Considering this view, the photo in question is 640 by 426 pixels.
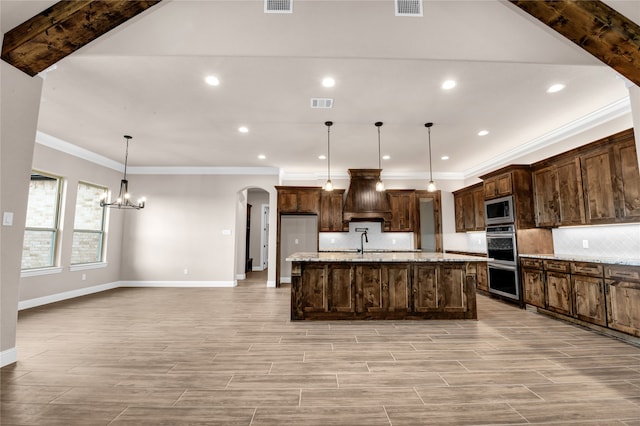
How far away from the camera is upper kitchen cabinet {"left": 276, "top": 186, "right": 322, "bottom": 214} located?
23.5 ft

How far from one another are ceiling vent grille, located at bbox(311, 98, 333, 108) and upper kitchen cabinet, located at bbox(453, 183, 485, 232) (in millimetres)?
4189

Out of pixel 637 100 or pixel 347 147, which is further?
pixel 347 147

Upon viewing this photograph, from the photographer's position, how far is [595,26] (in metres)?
2.37

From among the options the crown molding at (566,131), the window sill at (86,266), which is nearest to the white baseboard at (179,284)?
the window sill at (86,266)

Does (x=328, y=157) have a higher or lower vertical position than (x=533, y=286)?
higher

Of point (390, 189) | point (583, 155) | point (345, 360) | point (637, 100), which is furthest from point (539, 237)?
point (345, 360)

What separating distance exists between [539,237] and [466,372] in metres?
3.67

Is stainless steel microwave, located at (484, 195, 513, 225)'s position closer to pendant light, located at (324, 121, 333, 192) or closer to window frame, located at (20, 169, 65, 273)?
pendant light, located at (324, 121, 333, 192)

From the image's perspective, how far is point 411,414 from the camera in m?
1.88

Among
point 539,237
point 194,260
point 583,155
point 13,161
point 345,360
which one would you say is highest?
point 583,155

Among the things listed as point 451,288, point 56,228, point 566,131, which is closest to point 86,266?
point 56,228

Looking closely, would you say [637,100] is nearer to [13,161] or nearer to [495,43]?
[495,43]

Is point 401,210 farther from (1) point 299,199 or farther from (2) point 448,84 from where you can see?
(2) point 448,84

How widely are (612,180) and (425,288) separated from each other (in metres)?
2.71
